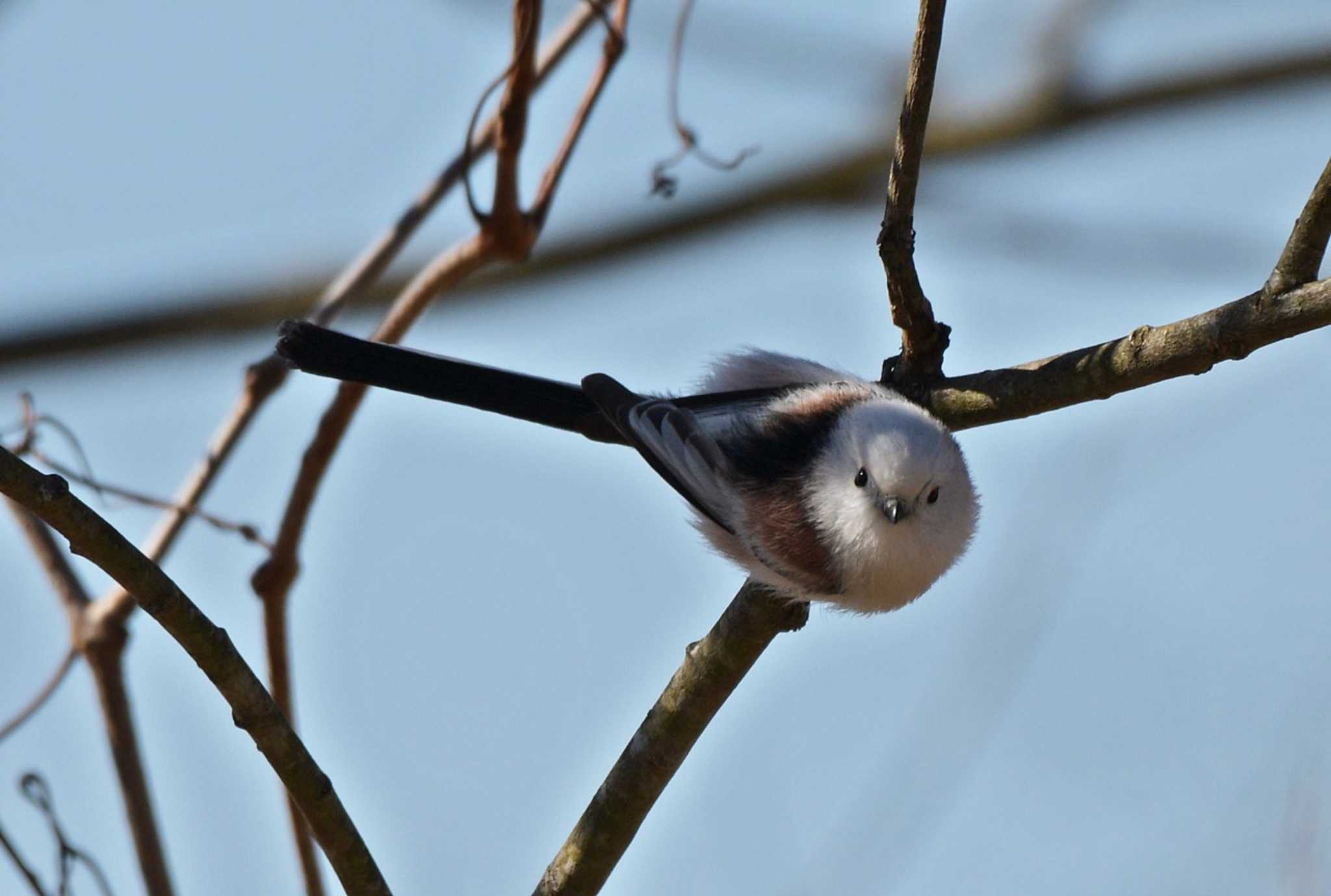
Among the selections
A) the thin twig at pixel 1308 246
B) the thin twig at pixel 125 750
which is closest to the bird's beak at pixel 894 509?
the thin twig at pixel 1308 246

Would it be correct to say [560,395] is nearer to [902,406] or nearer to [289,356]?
[289,356]

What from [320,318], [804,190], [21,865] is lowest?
[21,865]

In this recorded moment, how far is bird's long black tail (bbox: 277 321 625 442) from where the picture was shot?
Result: 113 inches

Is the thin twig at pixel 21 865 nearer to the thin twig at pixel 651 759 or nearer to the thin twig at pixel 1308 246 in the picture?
the thin twig at pixel 651 759

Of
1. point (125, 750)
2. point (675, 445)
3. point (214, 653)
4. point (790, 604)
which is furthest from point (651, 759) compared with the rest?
point (125, 750)

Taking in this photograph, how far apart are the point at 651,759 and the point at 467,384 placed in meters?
0.97

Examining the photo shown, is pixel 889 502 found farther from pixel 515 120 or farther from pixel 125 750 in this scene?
pixel 125 750

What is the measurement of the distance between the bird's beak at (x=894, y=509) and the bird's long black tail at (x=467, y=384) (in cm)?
59

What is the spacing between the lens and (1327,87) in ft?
14.2

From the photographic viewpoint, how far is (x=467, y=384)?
9.84ft

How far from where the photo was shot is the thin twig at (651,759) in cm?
242

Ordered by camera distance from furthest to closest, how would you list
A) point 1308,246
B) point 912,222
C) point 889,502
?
1. point 889,502
2. point 912,222
3. point 1308,246

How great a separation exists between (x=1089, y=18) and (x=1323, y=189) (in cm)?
322

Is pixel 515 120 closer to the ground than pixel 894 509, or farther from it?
farther from it
